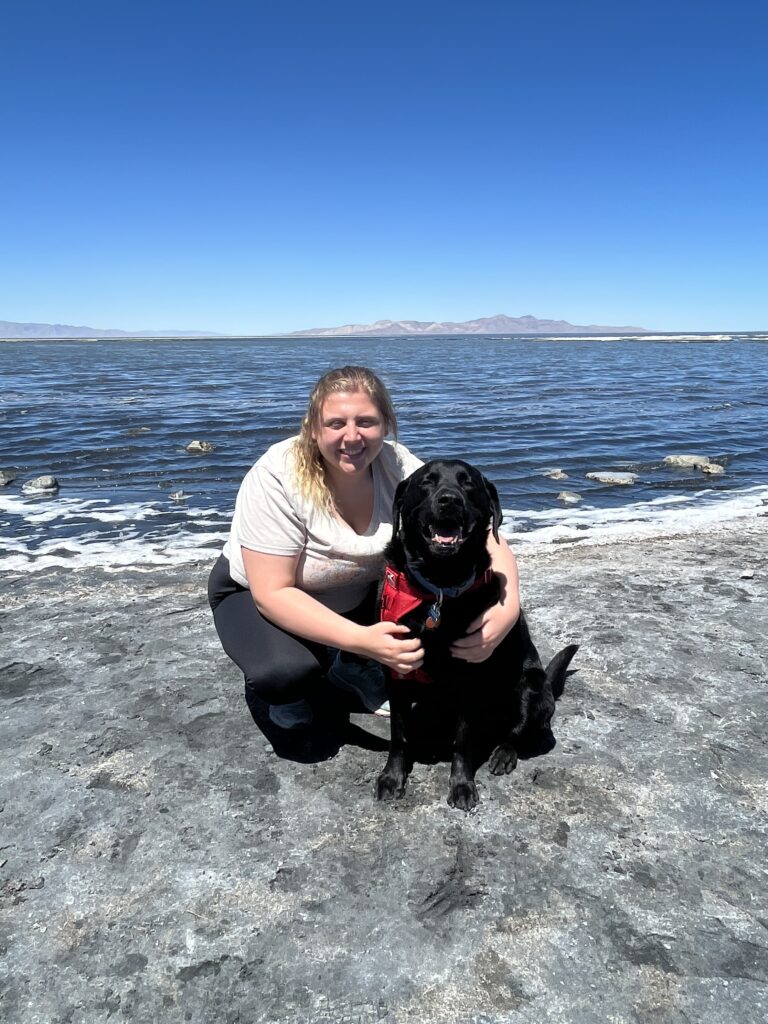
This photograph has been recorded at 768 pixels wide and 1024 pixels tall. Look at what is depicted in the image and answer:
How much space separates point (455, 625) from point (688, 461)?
1047cm

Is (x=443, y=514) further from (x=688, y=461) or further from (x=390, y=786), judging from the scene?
(x=688, y=461)

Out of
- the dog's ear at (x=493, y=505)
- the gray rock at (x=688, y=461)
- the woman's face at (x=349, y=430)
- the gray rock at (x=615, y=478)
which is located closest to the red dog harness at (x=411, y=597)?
the dog's ear at (x=493, y=505)

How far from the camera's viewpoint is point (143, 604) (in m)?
4.94

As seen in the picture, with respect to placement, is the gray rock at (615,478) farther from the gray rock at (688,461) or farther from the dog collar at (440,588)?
the dog collar at (440,588)

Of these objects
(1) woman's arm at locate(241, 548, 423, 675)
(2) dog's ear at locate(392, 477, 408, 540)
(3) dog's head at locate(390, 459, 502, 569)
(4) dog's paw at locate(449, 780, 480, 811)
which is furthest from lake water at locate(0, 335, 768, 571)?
(4) dog's paw at locate(449, 780, 480, 811)

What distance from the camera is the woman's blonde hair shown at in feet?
10.0

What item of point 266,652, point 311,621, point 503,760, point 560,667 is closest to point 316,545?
point 311,621

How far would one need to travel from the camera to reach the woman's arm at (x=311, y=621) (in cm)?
269

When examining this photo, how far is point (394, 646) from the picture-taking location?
2664 mm

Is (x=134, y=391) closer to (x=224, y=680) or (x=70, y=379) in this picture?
(x=70, y=379)

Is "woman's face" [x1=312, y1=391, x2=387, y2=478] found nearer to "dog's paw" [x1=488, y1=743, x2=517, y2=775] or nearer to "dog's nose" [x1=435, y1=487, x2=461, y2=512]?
"dog's nose" [x1=435, y1=487, x2=461, y2=512]

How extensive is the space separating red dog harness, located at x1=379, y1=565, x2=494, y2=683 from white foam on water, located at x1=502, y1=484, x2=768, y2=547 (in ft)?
15.5

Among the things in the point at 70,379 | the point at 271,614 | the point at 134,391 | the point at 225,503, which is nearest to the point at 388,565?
the point at 271,614

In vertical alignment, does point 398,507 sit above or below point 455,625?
above
